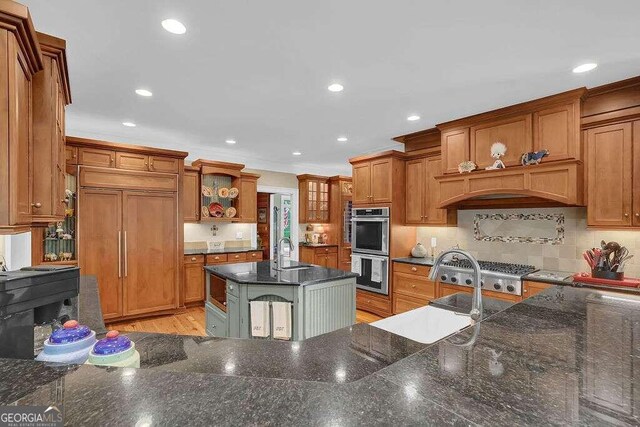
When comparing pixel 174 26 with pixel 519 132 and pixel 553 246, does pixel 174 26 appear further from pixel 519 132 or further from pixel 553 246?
pixel 553 246

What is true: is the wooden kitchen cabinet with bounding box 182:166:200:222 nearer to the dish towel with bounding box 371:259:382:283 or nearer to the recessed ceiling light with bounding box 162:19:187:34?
the dish towel with bounding box 371:259:382:283

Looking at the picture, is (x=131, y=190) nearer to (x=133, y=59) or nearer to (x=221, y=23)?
(x=133, y=59)

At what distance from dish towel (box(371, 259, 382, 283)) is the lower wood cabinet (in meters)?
2.23

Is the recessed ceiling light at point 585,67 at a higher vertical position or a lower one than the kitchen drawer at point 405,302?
higher

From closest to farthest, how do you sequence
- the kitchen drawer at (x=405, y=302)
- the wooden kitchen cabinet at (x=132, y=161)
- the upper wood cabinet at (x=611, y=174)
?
the upper wood cabinet at (x=611, y=174) < the kitchen drawer at (x=405, y=302) < the wooden kitchen cabinet at (x=132, y=161)

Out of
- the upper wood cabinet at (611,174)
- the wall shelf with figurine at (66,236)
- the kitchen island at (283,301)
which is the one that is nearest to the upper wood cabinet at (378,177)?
the kitchen island at (283,301)

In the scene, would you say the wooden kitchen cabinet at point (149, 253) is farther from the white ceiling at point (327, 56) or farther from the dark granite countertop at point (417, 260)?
the dark granite countertop at point (417, 260)

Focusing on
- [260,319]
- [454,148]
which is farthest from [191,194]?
[454,148]

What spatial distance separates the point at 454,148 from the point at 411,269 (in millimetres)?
1588

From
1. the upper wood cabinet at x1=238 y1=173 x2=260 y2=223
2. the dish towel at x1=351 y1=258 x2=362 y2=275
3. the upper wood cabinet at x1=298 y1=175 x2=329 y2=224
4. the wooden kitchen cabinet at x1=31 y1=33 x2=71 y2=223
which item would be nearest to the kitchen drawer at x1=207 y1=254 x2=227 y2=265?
the upper wood cabinet at x1=238 y1=173 x2=260 y2=223

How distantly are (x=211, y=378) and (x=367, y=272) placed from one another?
13.2ft

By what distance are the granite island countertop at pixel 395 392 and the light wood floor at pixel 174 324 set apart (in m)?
3.32

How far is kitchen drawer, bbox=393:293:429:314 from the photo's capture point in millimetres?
3922

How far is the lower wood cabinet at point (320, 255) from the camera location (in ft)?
21.6
